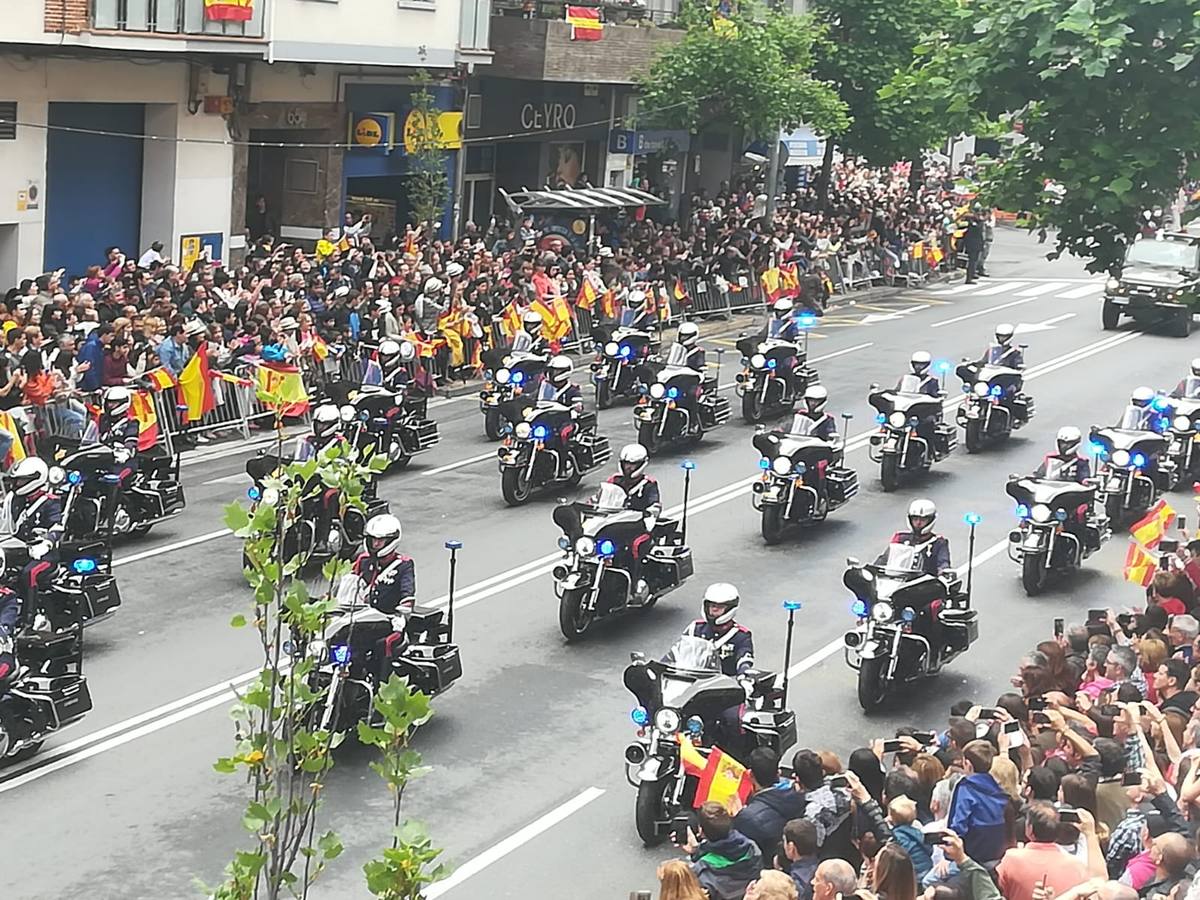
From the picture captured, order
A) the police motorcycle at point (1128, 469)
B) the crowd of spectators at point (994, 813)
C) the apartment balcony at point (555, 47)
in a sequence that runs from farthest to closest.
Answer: the apartment balcony at point (555, 47) < the police motorcycle at point (1128, 469) < the crowd of spectators at point (994, 813)

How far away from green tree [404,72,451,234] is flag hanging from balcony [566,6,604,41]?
4567 mm

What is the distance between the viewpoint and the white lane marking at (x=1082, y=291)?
46688 millimetres

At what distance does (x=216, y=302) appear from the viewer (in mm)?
26219

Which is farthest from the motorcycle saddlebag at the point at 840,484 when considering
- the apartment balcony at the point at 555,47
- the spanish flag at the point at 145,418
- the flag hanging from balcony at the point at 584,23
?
the flag hanging from balcony at the point at 584,23

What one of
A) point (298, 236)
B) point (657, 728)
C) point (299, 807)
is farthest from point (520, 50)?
point (299, 807)

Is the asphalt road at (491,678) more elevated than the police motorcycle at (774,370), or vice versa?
the police motorcycle at (774,370)

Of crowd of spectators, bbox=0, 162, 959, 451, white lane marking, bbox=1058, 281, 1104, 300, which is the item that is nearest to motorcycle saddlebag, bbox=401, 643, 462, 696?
crowd of spectators, bbox=0, 162, 959, 451

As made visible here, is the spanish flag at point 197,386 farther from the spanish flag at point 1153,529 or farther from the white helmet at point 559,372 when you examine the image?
the spanish flag at point 1153,529

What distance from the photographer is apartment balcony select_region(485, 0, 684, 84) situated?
4016cm

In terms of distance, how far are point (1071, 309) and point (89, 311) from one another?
26.3m

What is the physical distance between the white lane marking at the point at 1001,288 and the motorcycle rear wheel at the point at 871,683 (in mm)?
30789

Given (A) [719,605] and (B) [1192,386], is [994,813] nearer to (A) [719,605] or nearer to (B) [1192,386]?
(A) [719,605]

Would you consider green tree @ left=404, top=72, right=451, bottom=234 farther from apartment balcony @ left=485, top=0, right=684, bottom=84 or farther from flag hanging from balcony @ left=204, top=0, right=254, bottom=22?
flag hanging from balcony @ left=204, top=0, right=254, bottom=22

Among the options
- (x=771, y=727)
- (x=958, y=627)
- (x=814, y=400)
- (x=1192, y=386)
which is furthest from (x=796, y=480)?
(x=771, y=727)
